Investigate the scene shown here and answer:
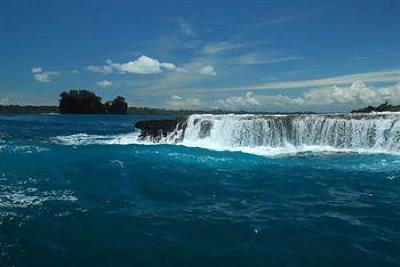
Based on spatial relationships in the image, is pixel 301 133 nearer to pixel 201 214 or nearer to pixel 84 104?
pixel 201 214

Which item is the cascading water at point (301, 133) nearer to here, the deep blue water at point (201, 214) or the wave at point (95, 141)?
the wave at point (95, 141)

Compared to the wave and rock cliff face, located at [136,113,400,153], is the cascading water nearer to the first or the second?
rock cliff face, located at [136,113,400,153]

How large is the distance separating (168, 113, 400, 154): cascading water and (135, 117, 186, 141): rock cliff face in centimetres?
191

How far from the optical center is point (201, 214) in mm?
10648

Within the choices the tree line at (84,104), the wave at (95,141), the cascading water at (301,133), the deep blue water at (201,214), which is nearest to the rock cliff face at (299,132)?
the cascading water at (301,133)

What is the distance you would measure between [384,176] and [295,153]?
25.4 feet

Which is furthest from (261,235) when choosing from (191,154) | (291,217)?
(191,154)

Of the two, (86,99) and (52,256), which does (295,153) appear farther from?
(86,99)

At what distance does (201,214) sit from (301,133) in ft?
56.6

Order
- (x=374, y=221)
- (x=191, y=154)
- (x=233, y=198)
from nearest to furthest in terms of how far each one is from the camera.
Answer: (x=374, y=221), (x=233, y=198), (x=191, y=154)

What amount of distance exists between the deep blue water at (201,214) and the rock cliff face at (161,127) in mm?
12329

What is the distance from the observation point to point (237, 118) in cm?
2841

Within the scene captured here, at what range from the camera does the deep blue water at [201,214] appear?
7.91m

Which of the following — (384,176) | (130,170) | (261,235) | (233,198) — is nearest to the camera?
(261,235)
